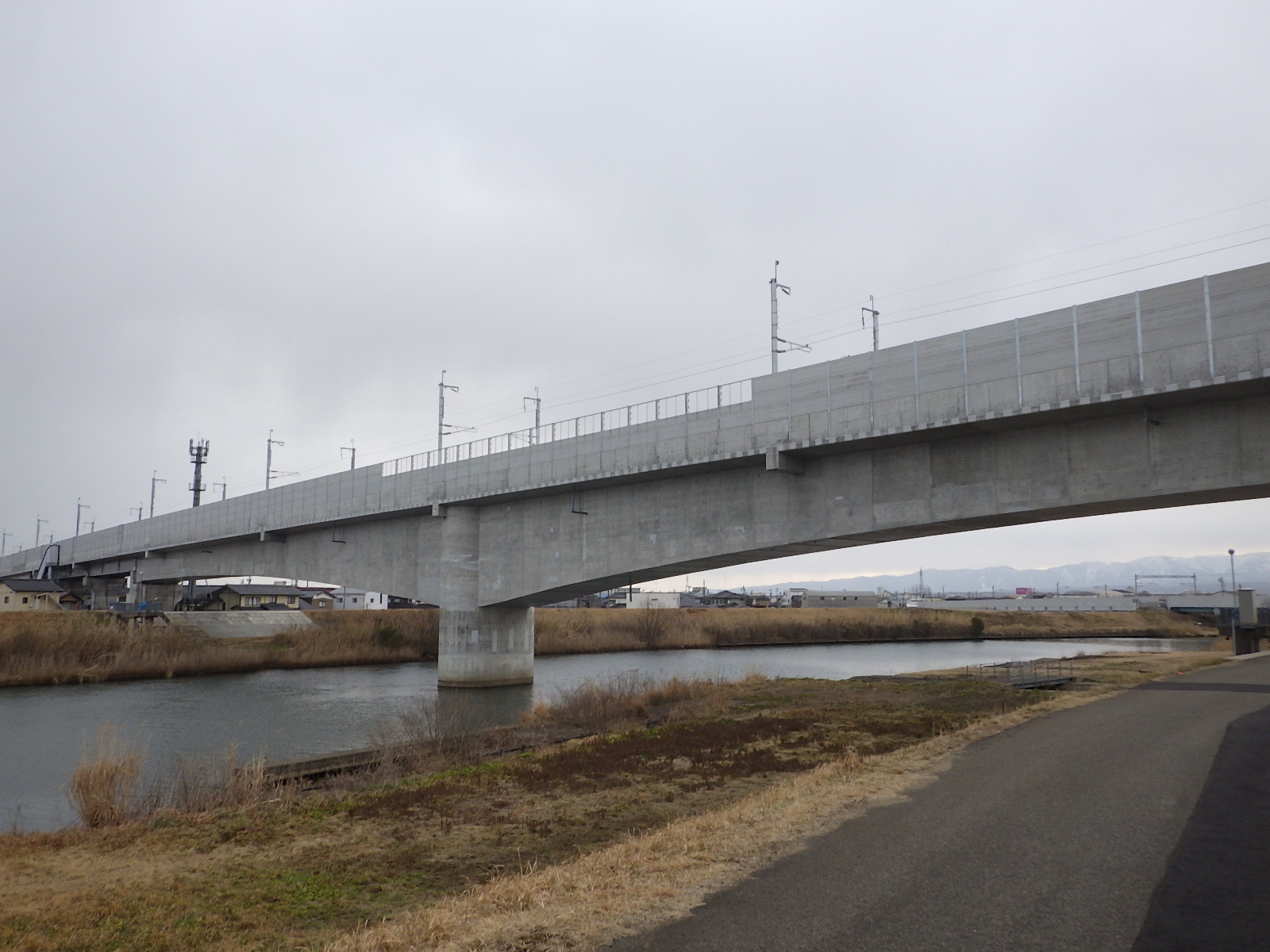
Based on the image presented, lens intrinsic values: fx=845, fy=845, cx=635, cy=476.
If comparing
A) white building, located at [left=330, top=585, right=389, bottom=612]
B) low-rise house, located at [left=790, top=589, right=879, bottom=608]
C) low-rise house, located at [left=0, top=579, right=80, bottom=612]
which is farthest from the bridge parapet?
low-rise house, located at [left=790, top=589, right=879, bottom=608]

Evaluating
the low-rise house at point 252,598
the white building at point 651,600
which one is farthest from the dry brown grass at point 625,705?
the white building at point 651,600

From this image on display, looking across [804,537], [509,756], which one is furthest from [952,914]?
[804,537]

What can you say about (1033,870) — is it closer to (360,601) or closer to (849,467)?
(849,467)

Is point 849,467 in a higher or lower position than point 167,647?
higher

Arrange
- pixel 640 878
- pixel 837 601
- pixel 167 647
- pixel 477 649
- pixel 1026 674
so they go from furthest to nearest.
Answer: pixel 837 601 < pixel 167 647 < pixel 477 649 < pixel 1026 674 < pixel 640 878

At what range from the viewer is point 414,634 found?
2569 inches

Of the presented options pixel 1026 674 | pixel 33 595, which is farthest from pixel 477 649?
pixel 33 595

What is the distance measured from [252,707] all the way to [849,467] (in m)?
27.2

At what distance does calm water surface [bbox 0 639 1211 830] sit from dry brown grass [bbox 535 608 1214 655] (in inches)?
257

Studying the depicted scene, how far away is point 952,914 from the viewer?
7.38 metres

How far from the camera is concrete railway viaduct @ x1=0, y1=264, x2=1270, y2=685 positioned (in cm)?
2180

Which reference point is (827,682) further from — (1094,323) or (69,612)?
(69,612)

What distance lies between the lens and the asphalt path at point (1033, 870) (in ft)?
22.8

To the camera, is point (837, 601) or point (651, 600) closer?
point (651, 600)
